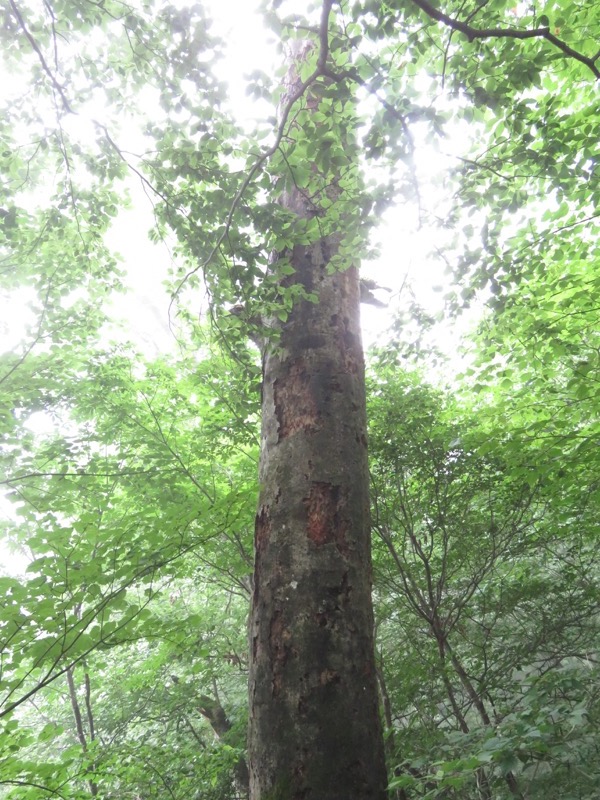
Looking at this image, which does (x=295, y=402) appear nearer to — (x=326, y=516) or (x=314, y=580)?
(x=326, y=516)

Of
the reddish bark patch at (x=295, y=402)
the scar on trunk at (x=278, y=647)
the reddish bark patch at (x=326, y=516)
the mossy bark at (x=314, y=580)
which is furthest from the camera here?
the reddish bark patch at (x=295, y=402)

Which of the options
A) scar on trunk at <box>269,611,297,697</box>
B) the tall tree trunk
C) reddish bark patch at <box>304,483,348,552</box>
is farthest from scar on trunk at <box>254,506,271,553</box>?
scar on trunk at <box>269,611,297,697</box>

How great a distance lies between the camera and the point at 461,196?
261 cm

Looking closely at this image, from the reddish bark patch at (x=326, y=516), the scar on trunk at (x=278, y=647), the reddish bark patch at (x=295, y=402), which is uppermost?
the reddish bark patch at (x=295, y=402)

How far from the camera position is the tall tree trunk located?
57.3 inches

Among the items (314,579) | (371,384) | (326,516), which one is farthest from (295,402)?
(371,384)

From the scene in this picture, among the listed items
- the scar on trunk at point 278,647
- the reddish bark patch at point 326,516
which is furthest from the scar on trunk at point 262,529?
the scar on trunk at point 278,647

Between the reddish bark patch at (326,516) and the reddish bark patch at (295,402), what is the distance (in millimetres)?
300

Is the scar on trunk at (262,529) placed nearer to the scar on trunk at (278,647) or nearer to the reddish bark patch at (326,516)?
the reddish bark patch at (326,516)

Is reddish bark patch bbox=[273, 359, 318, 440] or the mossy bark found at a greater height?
reddish bark patch bbox=[273, 359, 318, 440]

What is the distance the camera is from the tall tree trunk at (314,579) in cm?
146

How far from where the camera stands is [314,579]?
1.71m

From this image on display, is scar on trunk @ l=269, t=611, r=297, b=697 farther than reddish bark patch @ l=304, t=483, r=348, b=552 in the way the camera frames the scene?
No

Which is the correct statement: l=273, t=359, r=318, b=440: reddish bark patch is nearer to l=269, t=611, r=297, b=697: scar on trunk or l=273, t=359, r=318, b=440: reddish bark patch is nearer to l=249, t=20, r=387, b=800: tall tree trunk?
l=249, t=20, r=387, b=800: tall tree trunk
